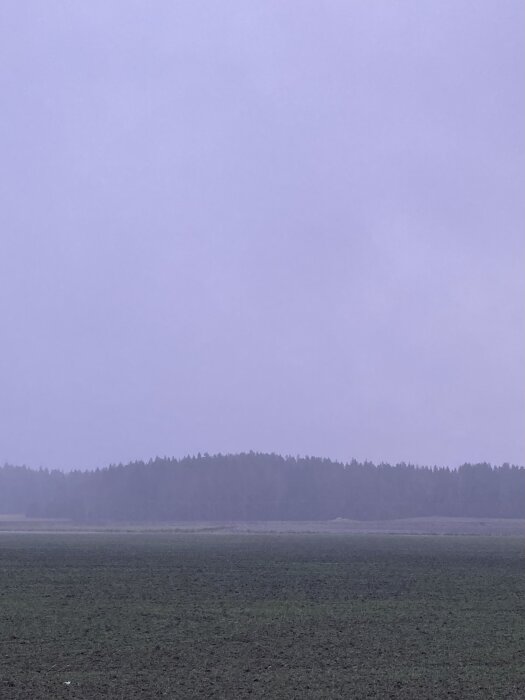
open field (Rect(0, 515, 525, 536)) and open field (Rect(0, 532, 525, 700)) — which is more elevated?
open field (Rect(0, 532, 525, 700))

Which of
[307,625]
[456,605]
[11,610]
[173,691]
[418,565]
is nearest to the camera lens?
[173,691]

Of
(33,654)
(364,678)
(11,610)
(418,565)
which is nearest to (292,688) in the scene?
(364,678)

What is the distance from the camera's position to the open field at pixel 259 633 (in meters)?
19.0

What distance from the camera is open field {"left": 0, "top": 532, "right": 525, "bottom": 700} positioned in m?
19.0

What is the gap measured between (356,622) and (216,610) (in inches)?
193

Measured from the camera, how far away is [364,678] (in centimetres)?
1966

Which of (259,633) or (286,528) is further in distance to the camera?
(286,528)

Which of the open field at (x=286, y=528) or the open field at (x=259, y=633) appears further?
the open field at (x=286, y=528)

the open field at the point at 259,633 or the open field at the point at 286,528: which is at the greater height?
the open field at the point at 259,633

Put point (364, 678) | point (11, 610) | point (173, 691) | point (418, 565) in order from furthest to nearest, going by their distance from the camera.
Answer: point (418, 565) → point (11, 610) → point (364, 678) → point (173, 691)

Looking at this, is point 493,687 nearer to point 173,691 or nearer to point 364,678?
point 364,678

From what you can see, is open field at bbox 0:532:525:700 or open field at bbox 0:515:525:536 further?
open field at bbox 0:515:525:536

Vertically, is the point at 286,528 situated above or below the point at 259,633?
below

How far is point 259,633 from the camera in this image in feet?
83.4
